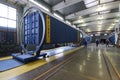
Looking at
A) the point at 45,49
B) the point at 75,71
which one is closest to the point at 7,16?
the point at 45,49

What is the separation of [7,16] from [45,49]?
19.2 ft

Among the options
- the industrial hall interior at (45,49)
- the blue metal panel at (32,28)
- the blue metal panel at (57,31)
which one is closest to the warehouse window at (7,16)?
the industrial hall interior at (45,49)

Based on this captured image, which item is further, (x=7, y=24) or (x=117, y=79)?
(x=7, y=24)

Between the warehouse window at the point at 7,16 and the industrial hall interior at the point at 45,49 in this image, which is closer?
the industrial hall interior at the point at 45,49

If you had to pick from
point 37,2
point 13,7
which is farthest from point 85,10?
point 13,7

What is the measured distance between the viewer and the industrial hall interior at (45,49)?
3752 mm

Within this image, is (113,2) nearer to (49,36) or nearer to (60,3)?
(60,3)

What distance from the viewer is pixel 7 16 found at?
441 inches

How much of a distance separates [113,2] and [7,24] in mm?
13462

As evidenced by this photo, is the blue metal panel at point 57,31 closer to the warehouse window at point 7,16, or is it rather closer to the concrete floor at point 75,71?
the concrete floor at point 75,71

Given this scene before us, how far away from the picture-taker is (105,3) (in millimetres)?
12828

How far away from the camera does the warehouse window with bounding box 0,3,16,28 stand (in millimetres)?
10594

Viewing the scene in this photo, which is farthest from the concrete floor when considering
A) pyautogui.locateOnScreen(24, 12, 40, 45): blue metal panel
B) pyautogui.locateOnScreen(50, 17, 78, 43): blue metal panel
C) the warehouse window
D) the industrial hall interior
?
the warehouse window

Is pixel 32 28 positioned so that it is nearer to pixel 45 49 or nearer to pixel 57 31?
pixel 57 31
